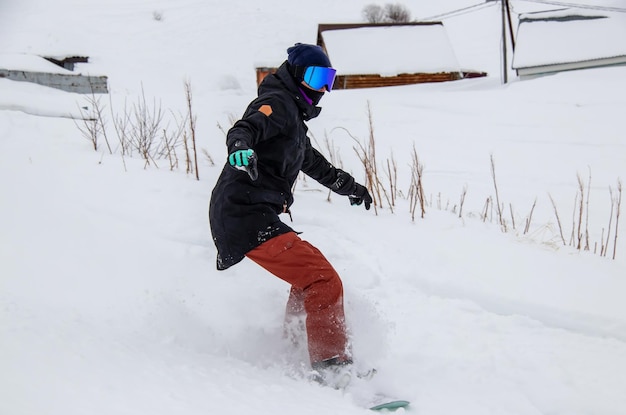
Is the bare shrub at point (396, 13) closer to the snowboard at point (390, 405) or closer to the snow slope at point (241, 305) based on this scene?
the snow slope at point (241, 305)

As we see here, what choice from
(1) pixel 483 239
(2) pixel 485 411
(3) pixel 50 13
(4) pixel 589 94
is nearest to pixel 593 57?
(4) pixel 589 94

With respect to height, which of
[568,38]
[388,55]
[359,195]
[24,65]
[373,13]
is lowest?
[359,195]

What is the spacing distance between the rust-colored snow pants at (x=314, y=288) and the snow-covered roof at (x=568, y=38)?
768 inches

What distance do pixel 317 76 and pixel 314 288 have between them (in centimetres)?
87

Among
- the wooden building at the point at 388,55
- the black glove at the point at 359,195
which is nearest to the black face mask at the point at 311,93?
the black glove at the point at 359,195

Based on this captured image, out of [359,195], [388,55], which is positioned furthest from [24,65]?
[388,55]

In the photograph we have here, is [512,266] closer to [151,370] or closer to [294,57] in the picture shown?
[294,57]

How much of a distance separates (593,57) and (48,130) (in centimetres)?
1914

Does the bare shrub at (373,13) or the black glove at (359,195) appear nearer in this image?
the black glove at (359,195)

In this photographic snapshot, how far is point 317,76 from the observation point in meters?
2.23

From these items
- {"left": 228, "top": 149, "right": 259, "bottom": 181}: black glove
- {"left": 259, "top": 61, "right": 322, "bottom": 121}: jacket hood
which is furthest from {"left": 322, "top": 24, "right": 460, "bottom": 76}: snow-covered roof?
{"left": 228, "top": 149, "right": 259, "bottom": 181}: black glove

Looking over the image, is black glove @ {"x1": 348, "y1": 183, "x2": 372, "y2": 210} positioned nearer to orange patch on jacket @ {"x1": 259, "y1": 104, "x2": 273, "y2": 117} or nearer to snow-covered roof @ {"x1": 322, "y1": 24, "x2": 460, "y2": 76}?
orange patch on jacket @ {"x1": 259, "y1": 104, "x2": 273, "y2": 117}

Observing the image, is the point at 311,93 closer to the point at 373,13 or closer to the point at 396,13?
the point at 373,13

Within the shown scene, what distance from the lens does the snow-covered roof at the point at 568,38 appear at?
1908 cm
